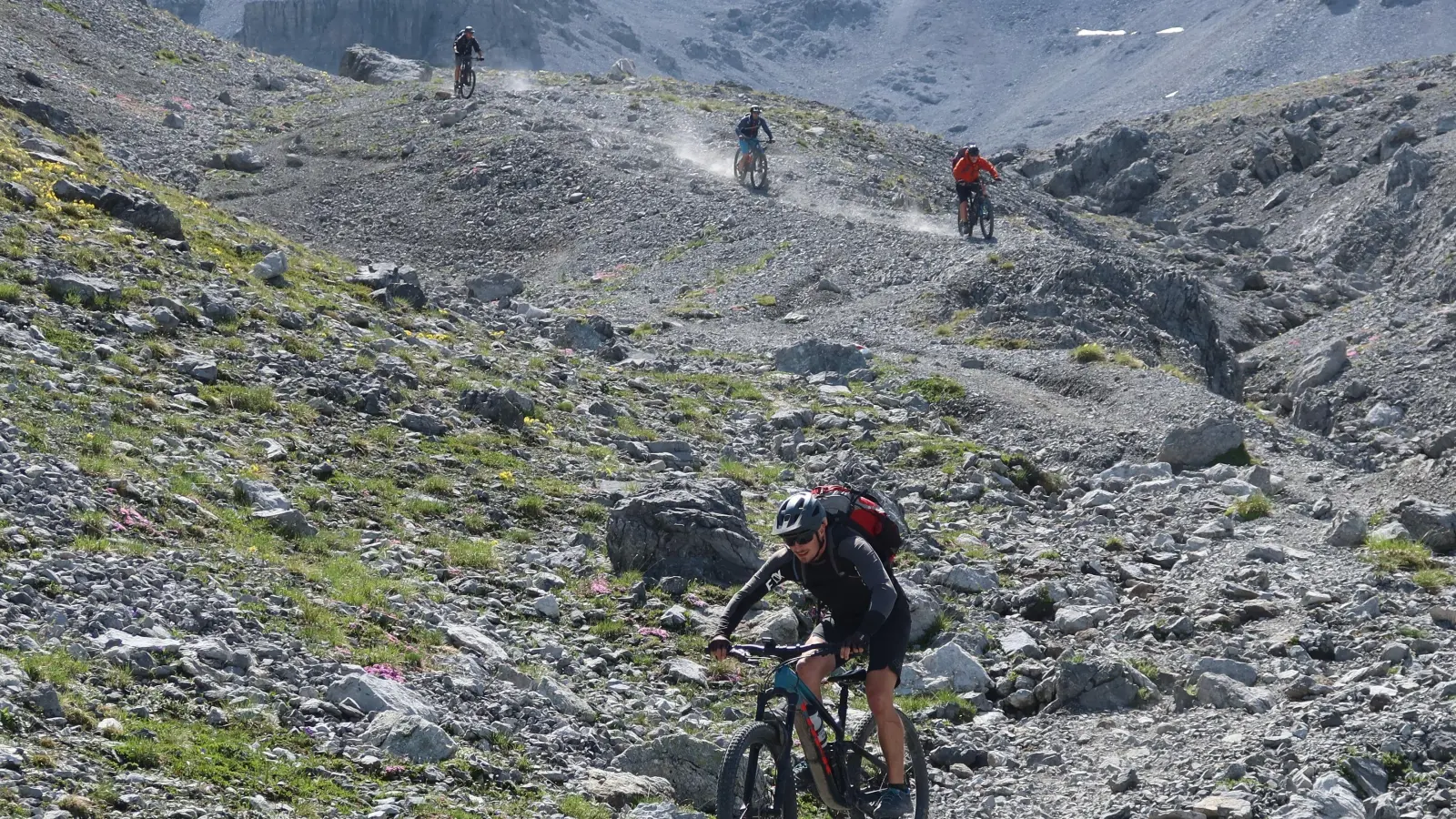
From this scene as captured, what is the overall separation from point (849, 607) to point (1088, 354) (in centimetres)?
2197

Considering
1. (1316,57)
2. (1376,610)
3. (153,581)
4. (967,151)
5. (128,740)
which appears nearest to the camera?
(128,740)

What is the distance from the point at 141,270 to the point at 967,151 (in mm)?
24495

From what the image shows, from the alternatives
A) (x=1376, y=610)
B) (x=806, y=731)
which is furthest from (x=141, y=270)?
(x=1376, y=610)

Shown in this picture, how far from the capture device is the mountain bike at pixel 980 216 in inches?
1590

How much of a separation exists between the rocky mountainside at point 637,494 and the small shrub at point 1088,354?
17 centimetres

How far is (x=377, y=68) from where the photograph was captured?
7500cm

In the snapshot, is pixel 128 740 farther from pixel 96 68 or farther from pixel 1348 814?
pixel 96 68

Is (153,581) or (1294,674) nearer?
(153,581)

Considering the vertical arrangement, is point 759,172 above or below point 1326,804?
above

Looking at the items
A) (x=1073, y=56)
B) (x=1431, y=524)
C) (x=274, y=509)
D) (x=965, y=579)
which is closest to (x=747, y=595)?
(x=274, y=509)

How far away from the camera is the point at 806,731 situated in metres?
8.62

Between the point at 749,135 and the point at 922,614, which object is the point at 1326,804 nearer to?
the point at 922,614

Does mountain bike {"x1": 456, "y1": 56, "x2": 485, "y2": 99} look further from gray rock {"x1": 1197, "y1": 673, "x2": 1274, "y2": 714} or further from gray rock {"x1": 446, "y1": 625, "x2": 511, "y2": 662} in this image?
gray rock {"x1": 1197, "y1": 673, "x2": 1274, "y2": 714}

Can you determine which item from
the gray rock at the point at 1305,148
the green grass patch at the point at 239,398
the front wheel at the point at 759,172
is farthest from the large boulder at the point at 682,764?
the gray rock at the point at 1305,148
